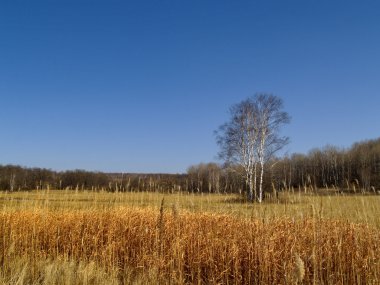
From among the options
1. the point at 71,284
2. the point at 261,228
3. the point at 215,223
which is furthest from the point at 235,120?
the point at 71,284

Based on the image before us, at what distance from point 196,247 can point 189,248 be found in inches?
4.9

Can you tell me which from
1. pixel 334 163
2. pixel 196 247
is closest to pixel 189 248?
pixel 196 247

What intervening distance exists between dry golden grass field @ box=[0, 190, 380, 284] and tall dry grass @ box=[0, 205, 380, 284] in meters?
0.02

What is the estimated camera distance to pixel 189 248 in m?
5.53

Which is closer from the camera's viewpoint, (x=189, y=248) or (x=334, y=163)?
(x=189, y=248)

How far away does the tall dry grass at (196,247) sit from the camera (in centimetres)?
450

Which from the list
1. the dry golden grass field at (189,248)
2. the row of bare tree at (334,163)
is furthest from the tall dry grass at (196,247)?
the row of bare tree at (334,163)

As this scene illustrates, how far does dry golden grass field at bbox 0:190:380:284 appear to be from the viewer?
441cm

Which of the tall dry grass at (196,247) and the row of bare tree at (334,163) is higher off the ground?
the row of bare tree at (334,163)

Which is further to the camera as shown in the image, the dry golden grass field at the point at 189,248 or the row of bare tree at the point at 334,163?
the row of bare tree at the point at 334,163

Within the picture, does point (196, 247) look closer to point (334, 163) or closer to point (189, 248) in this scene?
point (189, 248)

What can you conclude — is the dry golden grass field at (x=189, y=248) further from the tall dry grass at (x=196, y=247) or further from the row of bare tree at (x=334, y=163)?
the row of bare tree at (x=334, y=163)

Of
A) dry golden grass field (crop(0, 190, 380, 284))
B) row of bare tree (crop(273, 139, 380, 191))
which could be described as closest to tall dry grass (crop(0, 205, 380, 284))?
dry golden grass field (crop(0, 190, 380, 284))

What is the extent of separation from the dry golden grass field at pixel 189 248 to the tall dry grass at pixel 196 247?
0.02m
